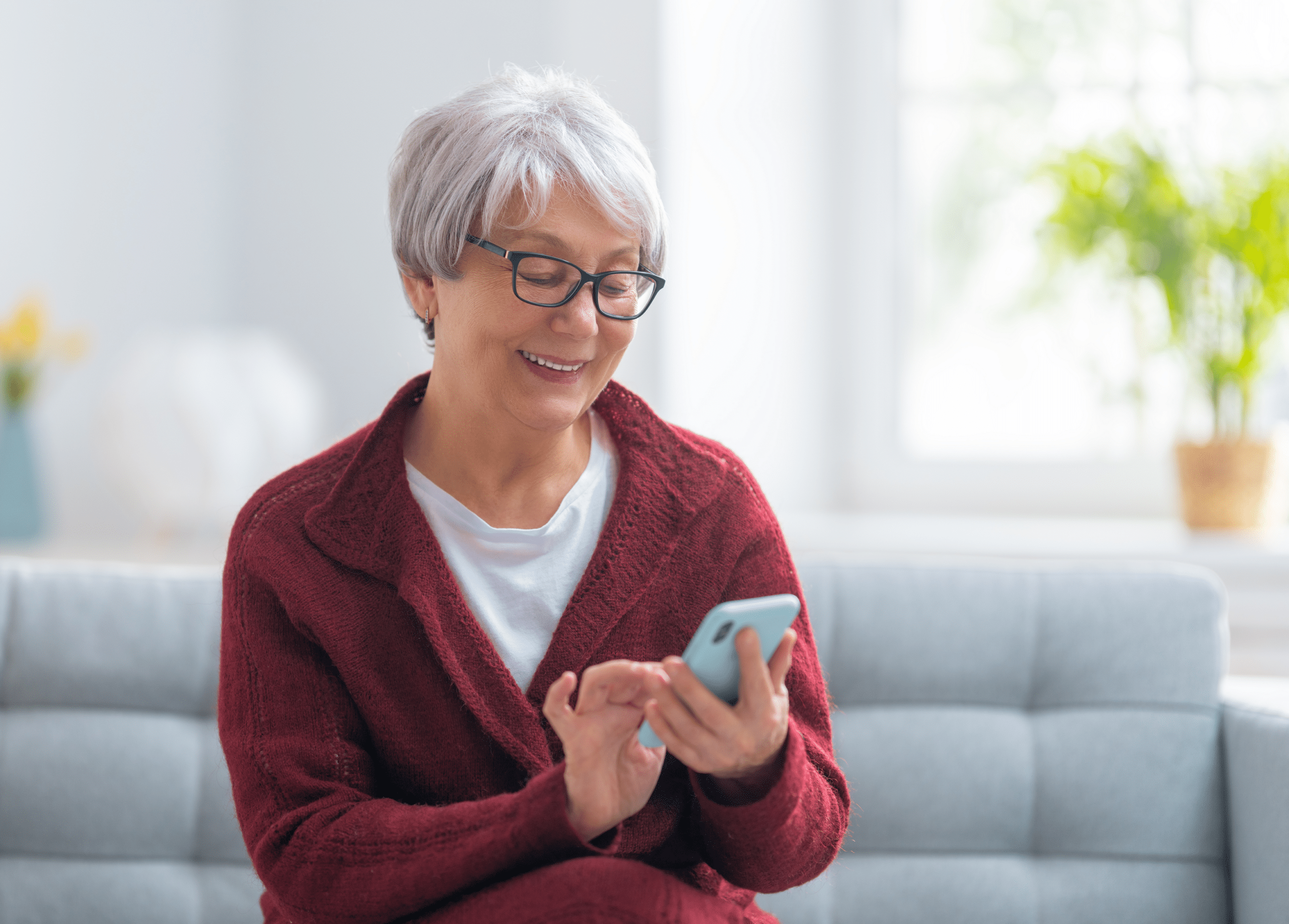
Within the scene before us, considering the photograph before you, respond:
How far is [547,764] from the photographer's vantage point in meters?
0.99

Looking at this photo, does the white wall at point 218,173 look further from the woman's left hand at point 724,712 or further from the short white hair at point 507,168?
the woman's left hand at point 724,712

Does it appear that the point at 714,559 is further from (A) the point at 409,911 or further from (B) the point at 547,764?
(A) the point at 409,911

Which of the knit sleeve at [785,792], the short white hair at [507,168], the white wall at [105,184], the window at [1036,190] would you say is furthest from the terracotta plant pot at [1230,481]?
the white wall at [105,184]

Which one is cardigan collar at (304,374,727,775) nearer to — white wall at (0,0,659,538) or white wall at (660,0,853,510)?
white wall at (660,0,853,510)

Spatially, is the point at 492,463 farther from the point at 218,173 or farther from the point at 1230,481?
the point at 218,173

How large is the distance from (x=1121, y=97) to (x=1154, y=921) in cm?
169

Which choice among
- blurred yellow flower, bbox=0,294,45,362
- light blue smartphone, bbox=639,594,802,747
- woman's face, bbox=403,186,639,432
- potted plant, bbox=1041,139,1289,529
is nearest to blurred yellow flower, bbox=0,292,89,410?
blurred yellow flower, bbox=0,294,45,362

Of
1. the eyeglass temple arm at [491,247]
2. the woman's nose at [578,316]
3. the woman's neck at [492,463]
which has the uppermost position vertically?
the eyeglass temple arm at [491,247]

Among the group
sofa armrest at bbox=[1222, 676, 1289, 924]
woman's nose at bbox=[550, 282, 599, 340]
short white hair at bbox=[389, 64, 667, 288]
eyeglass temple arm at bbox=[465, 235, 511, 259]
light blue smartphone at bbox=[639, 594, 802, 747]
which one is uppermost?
short white hair at bbox=[389, 64, 667, 288]

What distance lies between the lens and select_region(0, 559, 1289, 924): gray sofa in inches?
53.7

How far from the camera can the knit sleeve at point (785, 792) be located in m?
0.90

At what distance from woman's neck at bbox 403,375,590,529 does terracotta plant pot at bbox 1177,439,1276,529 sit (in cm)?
131

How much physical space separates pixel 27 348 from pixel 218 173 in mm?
594

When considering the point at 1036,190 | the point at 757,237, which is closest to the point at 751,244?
the point at 757,237
